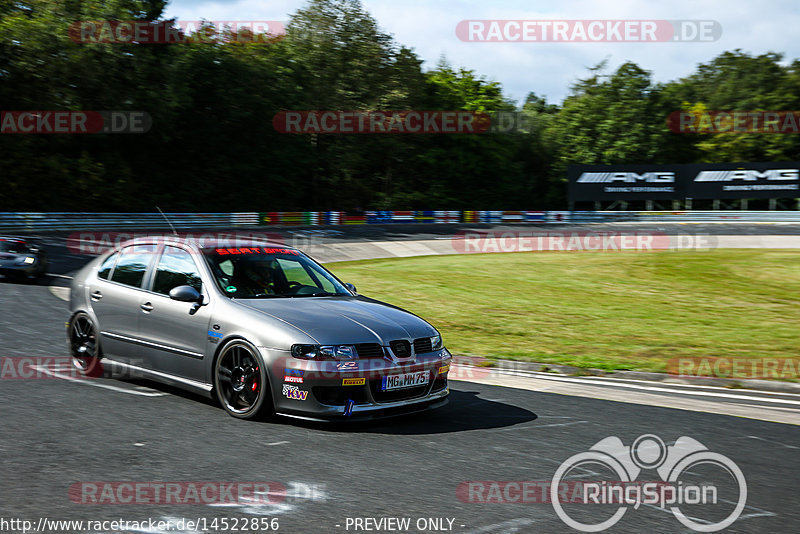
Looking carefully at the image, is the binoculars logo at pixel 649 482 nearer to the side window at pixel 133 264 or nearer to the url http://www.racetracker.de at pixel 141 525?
the url http://www.racetracker.de at pixel 141 525

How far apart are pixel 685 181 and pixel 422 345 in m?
48.7

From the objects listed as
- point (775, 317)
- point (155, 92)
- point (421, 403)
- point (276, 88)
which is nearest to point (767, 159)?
point (276, 88)

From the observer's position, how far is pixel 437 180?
2384 inches

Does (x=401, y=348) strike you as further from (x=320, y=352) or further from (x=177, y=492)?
(x=177, y=492)

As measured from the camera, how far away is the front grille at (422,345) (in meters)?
6.80

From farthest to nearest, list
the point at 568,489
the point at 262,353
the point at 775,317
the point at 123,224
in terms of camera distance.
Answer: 1. the point at 123,224
2. the point at 775,317
3. the point at 262,353
4. the point at 568,489

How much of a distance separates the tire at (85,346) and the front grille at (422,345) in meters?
3.57

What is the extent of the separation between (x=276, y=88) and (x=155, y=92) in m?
9.96

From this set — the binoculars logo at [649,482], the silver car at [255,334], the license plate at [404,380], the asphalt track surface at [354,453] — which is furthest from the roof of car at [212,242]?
the binoculars logo at [649,482]

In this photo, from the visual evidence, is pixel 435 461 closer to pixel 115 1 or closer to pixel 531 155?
pixel 115 1

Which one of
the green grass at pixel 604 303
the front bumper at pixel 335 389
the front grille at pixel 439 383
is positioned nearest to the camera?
the front bumper at pixel 335 389

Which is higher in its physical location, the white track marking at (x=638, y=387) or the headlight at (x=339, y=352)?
the headlight at (x=339, y=352)

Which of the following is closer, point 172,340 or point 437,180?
point 172,340

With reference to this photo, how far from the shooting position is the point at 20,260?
19719 millimetres
